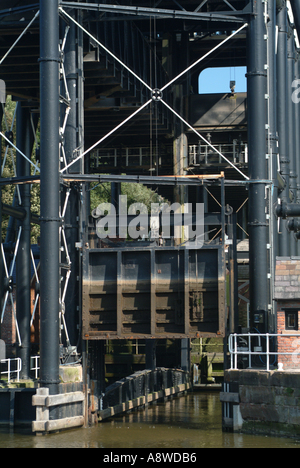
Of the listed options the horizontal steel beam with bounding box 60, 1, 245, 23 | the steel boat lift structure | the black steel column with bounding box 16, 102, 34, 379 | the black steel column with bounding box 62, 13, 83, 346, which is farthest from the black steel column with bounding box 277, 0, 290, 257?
the black steel column with bounding box 62, 13, 83, 346

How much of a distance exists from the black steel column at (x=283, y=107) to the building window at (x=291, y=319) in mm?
13501

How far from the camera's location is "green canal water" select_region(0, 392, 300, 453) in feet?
57.2

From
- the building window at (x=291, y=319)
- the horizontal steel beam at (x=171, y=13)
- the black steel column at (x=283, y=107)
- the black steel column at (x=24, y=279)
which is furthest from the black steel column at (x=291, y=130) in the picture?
the building window at (x=291, y=319)

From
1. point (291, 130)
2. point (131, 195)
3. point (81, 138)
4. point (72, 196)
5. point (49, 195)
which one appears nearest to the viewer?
point (49, 195)

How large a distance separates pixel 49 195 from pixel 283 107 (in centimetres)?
1616

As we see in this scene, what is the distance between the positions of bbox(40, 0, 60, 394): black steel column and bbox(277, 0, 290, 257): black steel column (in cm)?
1484

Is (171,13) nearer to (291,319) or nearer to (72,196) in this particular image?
(72,196)

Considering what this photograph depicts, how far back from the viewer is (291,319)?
19234 millimetres

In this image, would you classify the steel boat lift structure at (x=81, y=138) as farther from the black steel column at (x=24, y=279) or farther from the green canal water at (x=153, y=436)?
the green canal water at (x=153, y=436)

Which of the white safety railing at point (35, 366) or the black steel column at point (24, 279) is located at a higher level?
the black steel column at point (24, 279)

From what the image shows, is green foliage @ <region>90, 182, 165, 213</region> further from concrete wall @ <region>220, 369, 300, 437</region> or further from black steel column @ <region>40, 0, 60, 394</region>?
concrete wall @ <region>220, 369, 300, 437</region>

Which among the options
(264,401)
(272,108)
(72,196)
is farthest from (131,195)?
(264,401)

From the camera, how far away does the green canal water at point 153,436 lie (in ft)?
57.2
